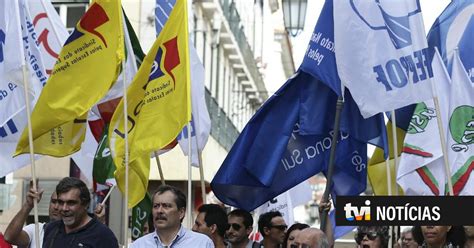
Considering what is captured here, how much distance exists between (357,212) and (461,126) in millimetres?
3805

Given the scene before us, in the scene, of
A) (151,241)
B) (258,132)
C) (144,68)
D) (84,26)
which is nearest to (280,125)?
(258,132)

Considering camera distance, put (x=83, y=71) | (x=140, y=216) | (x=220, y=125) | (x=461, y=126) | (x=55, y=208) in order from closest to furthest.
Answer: (x=55, y=208)
(x=83, y=71)
(x=461, y=126)
(x=140, y=216)
(x=220, y=125)

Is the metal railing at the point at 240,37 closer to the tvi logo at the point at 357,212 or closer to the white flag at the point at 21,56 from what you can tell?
the white flag at the point at 21,56

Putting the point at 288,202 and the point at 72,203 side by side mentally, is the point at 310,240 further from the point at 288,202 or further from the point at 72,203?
the point at 288,202

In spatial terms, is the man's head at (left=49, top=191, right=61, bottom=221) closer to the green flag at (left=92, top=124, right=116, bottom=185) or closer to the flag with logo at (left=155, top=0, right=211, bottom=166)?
the green flag at (left=92, top=124, right=116, bottom=185)

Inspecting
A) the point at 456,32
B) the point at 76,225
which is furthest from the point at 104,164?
the point at 456,32

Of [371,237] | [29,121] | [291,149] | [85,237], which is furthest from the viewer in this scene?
[291,149]

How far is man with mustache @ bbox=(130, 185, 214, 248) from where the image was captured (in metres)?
8.13

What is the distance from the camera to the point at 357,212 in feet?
24.4

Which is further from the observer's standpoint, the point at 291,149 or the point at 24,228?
the point at 291,149

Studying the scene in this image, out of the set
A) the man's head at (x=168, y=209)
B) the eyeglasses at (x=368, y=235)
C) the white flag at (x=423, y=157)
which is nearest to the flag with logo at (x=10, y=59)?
the man's head at (x=168, y=209)

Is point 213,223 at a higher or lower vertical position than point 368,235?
higher

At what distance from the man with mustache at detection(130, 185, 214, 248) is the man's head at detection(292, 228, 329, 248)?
2.81 ft

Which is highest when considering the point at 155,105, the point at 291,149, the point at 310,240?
the point at 155,105
